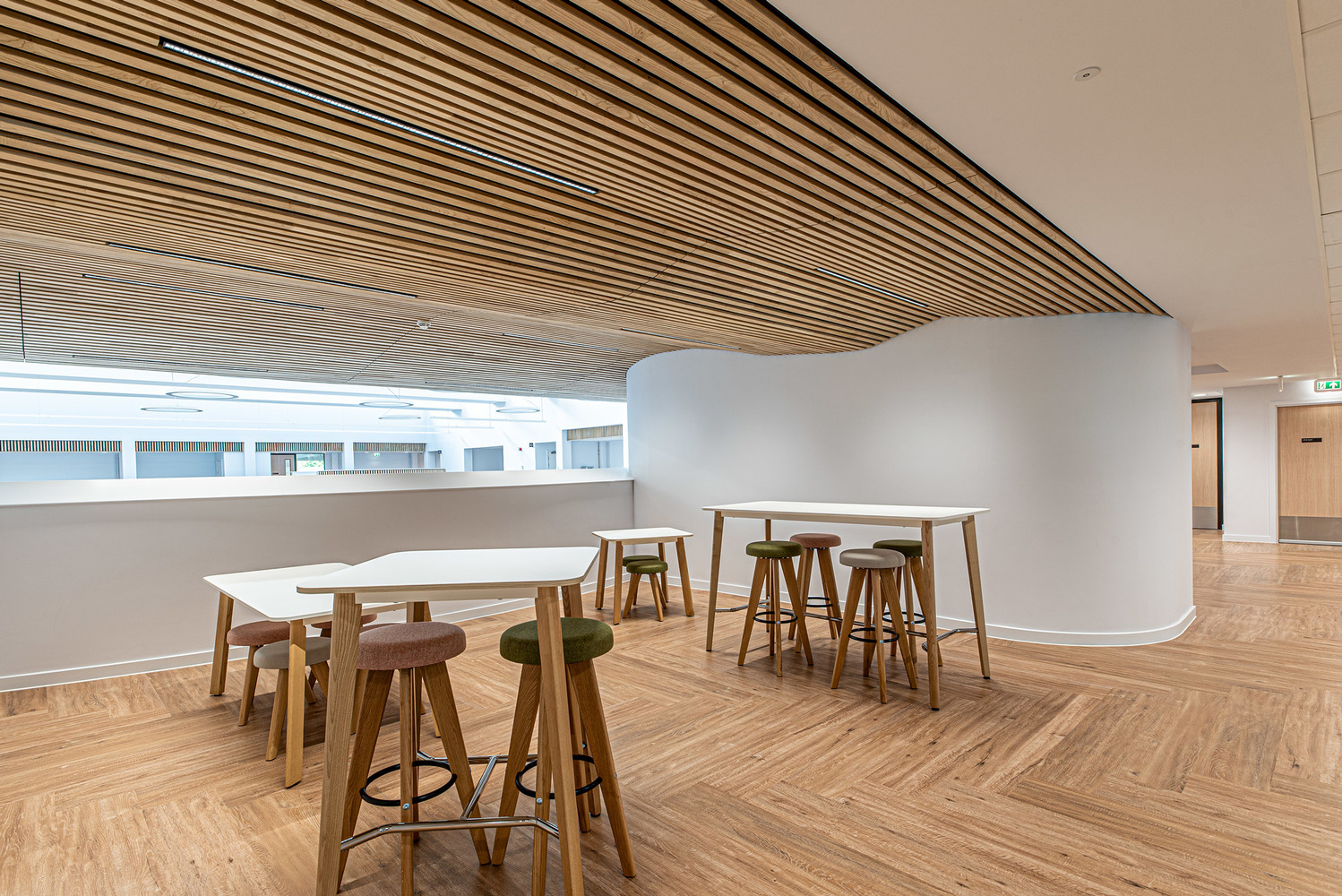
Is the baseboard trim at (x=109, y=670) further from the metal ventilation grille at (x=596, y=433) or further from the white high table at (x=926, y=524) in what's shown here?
the metal ventilation grille at (x=596, y=433)

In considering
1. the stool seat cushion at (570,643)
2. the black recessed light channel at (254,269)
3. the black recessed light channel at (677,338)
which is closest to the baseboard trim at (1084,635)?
the black recessed light channel at (677,338)

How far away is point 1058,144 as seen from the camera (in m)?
2.48

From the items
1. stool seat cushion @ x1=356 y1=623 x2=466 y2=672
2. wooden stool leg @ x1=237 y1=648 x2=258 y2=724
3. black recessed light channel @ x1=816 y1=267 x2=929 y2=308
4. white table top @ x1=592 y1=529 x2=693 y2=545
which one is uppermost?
black recessed light channel @ x1=816 y1=267 x2=929 y2=308

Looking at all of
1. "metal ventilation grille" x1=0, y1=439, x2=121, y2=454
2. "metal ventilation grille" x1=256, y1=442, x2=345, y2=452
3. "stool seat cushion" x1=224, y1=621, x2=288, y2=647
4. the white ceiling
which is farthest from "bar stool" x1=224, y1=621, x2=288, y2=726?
"metal ventilation grille" x1=256, y1=442, x2=345, y2=452

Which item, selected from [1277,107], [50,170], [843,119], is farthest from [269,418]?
[1277,107]

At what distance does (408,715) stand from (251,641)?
209 cm

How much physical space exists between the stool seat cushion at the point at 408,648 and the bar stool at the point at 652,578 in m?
3.86

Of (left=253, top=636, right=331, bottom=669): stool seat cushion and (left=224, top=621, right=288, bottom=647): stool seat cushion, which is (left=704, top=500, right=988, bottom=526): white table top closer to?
(left=253, top=636, right=331, bottom=669): stool seat cushion

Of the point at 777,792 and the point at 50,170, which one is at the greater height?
the point at 50,170

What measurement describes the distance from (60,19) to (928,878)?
11.2ft

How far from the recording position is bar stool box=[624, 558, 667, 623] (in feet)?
20.9

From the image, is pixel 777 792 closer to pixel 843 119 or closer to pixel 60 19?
pixel 843 119

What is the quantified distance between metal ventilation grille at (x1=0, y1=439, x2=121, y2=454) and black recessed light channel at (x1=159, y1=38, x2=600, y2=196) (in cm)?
1061

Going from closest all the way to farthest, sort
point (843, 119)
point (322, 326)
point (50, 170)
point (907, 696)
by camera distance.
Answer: point (843, 119)
point (50, 170)
point (907, 696)
point (322, 326)
